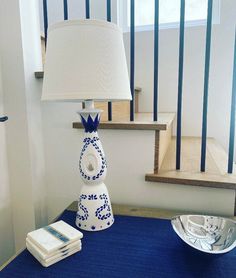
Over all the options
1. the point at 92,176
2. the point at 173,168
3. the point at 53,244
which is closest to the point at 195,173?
the point at 173,168

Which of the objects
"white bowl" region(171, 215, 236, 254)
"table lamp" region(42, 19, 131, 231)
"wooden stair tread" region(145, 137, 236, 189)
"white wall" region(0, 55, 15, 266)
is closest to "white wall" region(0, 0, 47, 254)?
"white wall" region(0, 55, 15, 266)

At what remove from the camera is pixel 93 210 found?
2.48ft

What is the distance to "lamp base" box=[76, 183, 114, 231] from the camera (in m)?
0.76

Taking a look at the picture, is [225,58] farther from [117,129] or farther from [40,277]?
[40,277]

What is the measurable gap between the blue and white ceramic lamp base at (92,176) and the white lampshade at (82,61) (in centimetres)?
13

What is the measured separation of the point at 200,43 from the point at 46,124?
1407mm

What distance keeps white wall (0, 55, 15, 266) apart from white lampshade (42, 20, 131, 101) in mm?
425

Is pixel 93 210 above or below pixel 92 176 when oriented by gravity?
below

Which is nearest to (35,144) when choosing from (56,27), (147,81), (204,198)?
(56,27)

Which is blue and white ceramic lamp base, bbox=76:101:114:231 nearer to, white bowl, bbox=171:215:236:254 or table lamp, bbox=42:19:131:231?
table lamp, bbox=42:19:131:231

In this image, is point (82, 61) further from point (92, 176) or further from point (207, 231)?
point (207, 231)

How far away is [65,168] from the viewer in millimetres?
1036

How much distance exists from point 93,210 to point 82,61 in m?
0.46

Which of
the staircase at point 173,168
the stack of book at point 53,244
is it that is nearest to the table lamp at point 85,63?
the staircase at point 173,168
